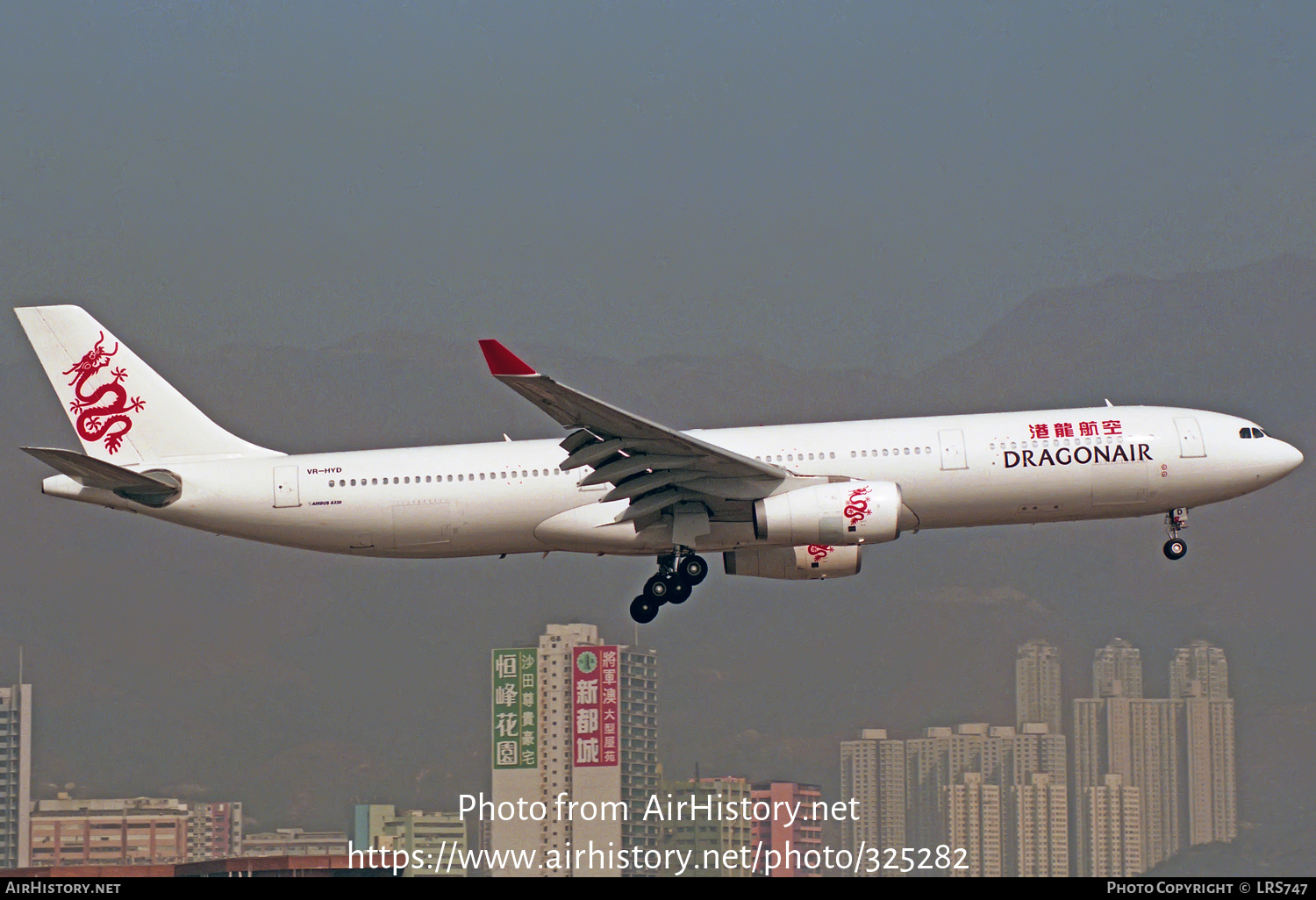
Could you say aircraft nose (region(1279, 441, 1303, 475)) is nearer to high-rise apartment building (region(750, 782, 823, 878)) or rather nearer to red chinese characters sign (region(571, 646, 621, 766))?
high-rise apartment building (region(750, 782, 823, 878))

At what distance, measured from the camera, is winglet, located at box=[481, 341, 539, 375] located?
112ft

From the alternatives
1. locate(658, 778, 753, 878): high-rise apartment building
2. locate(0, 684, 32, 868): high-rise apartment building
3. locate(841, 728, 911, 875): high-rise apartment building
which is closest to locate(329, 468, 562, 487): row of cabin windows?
locate(658, 778, 753, 878): high-rise apartment building

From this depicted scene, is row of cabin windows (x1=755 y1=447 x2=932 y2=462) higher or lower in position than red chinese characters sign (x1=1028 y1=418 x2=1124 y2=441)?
lower

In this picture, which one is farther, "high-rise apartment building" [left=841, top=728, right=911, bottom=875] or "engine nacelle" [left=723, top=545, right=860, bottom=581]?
"high-rise apartment building" [left=841, top=728, right=911, bottom=875]

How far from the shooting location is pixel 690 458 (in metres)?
38.2

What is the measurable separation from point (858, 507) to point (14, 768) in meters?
95.0

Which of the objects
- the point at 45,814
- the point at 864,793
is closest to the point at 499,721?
the point at 864,793

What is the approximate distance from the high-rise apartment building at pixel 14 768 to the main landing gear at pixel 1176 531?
293 feet

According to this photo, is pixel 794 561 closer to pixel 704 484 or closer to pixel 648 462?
pixel 704 484

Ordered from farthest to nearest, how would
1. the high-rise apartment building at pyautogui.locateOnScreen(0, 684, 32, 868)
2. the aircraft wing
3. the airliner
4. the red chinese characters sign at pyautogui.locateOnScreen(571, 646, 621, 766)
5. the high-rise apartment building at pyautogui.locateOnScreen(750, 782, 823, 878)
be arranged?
the red chinese characters sign at pyautogui.locateOnScreen(571, 646, 621, 766) < the high-rise apartment building at pyautogui.locateOnScreen(0, 684, 32, 868) < the high-rise apartment building at pyautogui.locateOnScreen(750, 782, 823, 878) < the airliner < the aircraft wing

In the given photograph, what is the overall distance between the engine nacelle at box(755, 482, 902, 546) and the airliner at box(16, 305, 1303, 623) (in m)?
0.04
